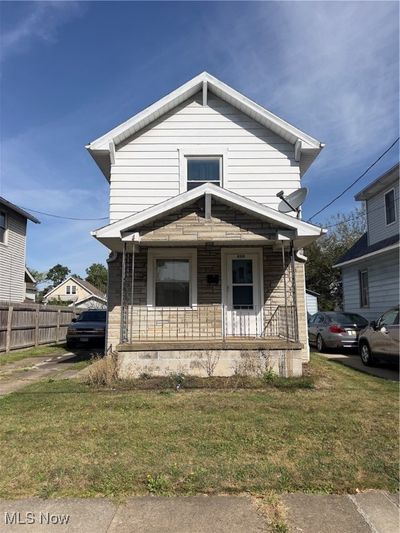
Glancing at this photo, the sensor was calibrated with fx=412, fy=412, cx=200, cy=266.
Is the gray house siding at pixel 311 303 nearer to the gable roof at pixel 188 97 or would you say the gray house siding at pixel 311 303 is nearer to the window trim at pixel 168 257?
the gable roof at pixel 188 97

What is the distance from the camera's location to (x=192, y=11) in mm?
9898

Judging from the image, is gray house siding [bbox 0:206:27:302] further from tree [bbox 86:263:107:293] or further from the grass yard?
tree [bbox 86:263:107:293]

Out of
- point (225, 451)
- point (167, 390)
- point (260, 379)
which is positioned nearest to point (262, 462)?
point (225, 451)

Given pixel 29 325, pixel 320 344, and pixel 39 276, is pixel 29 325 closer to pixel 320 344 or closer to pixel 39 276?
pixel 320 344

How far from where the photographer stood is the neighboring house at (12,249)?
2044cm

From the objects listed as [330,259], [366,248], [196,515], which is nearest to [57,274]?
[330,259]

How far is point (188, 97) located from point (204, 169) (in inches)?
82.3

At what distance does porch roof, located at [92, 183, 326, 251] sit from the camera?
925cm

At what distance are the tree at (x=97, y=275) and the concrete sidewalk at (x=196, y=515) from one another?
290 ft

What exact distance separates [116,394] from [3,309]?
9916 mm

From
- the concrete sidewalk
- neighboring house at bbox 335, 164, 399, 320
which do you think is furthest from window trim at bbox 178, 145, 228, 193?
the concrete sidewalk

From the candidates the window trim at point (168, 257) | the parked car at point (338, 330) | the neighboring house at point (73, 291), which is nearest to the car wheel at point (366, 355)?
the parked car at point (338, 330)

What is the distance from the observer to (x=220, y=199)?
374 inches

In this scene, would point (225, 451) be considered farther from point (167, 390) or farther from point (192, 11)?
point (192, 11)
